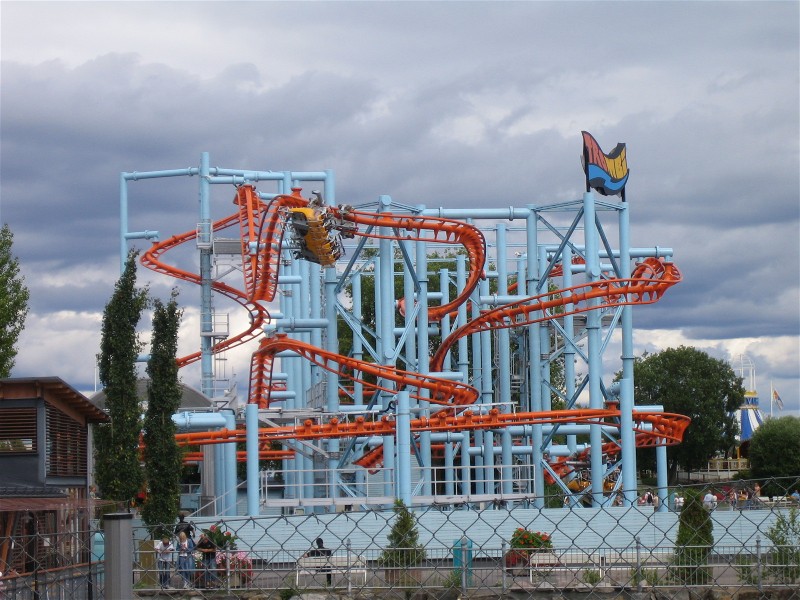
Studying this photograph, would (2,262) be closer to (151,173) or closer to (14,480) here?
(151,173)

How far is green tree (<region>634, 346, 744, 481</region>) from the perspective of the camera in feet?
204

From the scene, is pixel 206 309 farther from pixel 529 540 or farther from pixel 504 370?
pixel 529 540

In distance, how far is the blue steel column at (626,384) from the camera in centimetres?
2889

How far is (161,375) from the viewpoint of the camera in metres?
23.1

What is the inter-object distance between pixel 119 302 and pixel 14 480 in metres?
6.12

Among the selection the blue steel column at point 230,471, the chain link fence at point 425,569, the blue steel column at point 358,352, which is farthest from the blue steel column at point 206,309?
the chain link fence at point 425,569

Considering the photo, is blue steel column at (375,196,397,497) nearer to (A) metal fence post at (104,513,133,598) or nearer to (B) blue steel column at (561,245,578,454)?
(B) blue steel column at (561,245,578,454)

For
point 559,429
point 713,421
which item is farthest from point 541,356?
point 713,421

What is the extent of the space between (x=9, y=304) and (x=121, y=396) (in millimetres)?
12075

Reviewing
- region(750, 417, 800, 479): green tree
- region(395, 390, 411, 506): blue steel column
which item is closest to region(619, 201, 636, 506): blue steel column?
region(395, 390, 411, 506): blue steel column

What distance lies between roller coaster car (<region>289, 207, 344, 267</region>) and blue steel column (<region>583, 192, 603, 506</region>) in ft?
22.6

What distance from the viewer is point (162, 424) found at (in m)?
22.8

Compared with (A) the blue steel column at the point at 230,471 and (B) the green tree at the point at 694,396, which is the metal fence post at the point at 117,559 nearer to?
(A) the blue steel column at the point at 230,471

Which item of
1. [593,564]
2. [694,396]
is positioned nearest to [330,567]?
[593,564]
